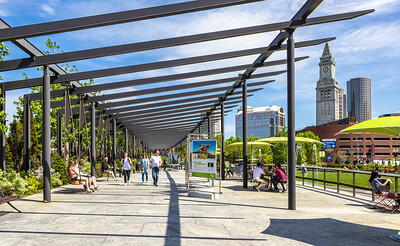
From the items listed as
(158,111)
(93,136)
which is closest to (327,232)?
(93,136)

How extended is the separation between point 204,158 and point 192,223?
5.25 meters

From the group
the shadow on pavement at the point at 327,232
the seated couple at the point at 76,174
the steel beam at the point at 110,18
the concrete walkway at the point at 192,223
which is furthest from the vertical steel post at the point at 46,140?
the shadow on pavement at the point at 327,232

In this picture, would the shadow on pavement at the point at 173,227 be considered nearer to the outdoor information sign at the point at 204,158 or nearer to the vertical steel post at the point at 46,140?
the outdoor information sign at the point at 204,158

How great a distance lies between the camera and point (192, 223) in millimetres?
6922

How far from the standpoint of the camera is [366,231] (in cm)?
643

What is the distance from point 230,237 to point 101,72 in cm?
827

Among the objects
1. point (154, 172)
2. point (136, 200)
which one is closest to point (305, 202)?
point (136, 200)

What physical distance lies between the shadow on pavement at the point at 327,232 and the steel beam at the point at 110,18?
15.4ft

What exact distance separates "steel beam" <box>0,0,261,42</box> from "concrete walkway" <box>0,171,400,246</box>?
3.92 m

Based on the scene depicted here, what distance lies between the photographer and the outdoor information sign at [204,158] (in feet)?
38.9

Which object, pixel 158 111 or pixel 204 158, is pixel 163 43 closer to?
pixel 204 158

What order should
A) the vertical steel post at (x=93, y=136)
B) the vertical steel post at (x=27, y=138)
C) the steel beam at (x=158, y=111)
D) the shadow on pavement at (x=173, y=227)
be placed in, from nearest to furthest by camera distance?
the shadow on pavement at (x=173, y=227)
the vertical steel post at (x=27, y=138)
the vertical steel post at (x=93, y=136)
the steel beam at (x=158, y=111)

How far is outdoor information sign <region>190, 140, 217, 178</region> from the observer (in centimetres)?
1185

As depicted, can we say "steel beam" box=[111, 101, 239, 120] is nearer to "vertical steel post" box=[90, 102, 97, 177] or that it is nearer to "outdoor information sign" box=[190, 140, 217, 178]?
"vertical steel post" box=[90, 102, 97, 177]
